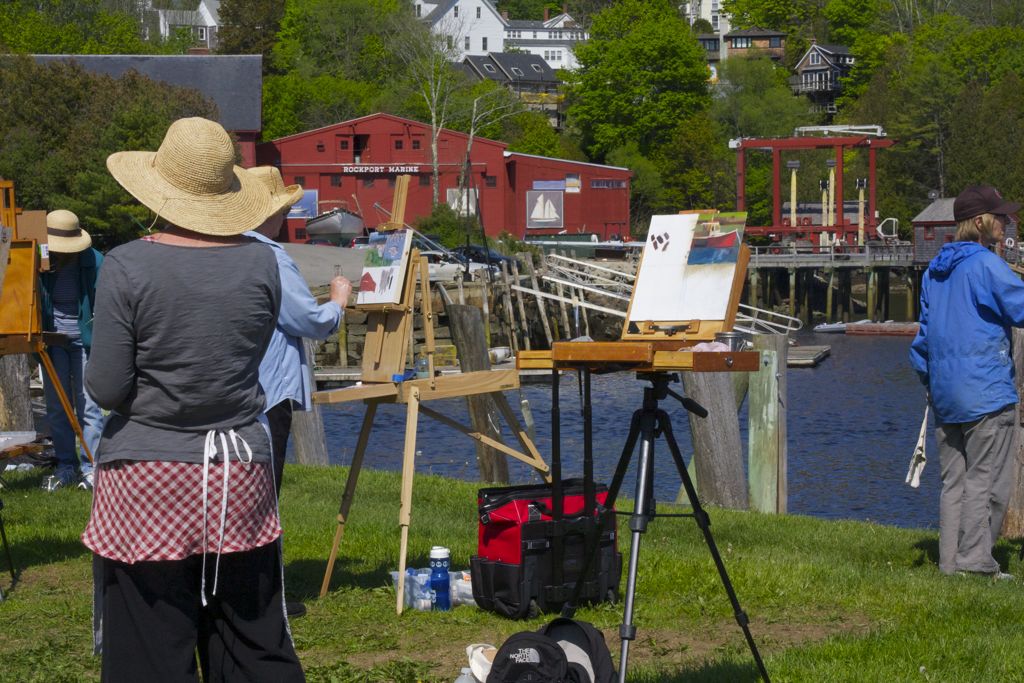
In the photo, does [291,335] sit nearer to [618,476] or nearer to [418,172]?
[618,476]

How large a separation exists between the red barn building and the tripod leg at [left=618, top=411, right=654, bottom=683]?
6344 centimetres

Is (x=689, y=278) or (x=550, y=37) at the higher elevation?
(x=550, y=37)

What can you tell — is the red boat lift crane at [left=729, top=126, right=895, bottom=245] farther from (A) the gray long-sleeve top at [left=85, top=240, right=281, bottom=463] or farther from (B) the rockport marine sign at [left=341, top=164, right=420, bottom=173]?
(A) the gray long-sleeve top at [left=85, top=240, right=281, bottom=463]

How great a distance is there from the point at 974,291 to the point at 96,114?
47321mm

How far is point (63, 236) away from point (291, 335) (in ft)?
15.8

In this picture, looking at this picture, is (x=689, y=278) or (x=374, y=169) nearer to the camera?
(x=689, y=278)

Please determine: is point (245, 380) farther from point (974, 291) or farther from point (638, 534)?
point (974, 291)

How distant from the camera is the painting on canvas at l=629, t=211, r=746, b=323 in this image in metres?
5.60

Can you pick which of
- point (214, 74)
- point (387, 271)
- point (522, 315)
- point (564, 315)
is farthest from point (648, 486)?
point (214, 74)

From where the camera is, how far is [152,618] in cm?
412

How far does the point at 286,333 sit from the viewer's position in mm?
5875

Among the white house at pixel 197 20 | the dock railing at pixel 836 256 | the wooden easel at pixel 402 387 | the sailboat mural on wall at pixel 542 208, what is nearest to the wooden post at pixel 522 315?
the dock railing at pixel 836 256

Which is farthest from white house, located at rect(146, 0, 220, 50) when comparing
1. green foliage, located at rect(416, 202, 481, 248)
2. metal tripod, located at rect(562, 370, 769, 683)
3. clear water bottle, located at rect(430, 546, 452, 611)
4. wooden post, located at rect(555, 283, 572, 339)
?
metal tripod, located at rect(562, 370, 769, 683)

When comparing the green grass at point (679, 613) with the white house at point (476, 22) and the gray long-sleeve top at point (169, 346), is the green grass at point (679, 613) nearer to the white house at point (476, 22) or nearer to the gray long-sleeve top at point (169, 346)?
the gray long-sleeve top at point (169, 346)
